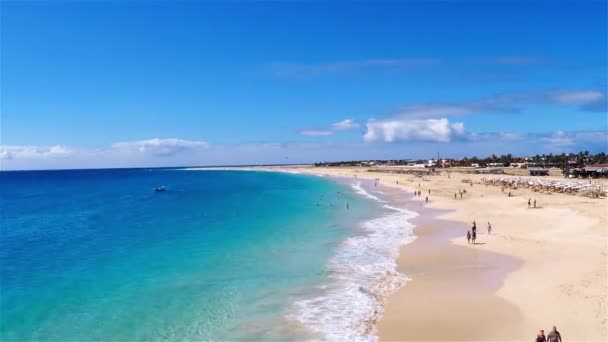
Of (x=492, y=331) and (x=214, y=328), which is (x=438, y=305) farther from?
(x=214, y=328)

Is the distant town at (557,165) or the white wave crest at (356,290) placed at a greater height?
the distant town at (557,165)

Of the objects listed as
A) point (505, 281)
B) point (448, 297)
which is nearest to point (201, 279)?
point (448, 297)

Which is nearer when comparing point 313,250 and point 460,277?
point 460,277

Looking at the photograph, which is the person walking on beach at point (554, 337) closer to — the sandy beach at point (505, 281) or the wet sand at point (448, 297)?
the sandy beach at point (505, 281)

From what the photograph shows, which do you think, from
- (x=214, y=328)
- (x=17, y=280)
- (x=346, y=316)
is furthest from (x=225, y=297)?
(x=17, y=280)

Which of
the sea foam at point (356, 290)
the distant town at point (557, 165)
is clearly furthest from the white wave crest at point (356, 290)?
the distant town at point (557, 165)

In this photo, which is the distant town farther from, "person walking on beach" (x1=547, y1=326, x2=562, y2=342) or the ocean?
"person walking on beach" (x1=547, y1=326, x2=562, y2=342)
